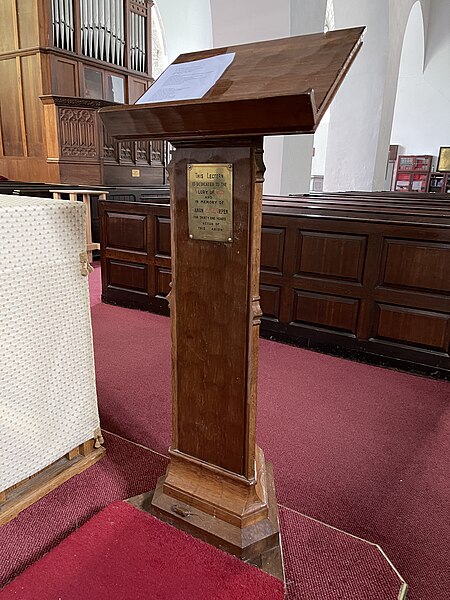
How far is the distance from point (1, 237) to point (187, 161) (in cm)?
56

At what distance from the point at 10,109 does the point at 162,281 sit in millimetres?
4949

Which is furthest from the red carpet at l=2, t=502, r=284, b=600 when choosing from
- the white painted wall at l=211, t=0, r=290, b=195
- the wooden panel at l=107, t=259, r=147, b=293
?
the white painted wall at l=211, t=0, r=290, b=195

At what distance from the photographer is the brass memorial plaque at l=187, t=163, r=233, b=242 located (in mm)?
1087

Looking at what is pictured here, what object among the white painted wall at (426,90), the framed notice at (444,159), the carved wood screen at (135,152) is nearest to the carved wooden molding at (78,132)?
the carved wood screen at (135,152)

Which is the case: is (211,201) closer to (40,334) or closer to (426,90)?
(40,334)

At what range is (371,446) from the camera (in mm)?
1827

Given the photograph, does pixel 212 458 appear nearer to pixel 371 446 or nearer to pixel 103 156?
pixel 371 446

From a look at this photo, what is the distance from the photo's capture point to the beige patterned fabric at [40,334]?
1.30 m

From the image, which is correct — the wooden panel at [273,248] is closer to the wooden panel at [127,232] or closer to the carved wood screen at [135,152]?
the wooden panel at [127,232]

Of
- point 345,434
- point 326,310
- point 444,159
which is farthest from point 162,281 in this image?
point 444,159

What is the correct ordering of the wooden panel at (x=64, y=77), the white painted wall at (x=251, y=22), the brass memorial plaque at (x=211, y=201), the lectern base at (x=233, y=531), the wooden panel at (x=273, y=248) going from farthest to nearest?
1. the wooden panel at (x=64, y=77)
2. the white painted wall at (x=251, y=22)
3. the wooden panel at (x=273, y=248)
4. the lectern base at (x=233, y=531)
5. the brass memorial plaque at (x=211, y=201)

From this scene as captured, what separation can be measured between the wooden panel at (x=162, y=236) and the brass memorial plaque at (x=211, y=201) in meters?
2.15

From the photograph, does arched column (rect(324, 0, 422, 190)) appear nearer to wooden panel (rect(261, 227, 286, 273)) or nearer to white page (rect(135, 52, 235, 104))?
wooden panel (rect(261, 227, 286, 273))

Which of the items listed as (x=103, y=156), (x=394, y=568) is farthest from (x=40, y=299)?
(x=103, y=156)
